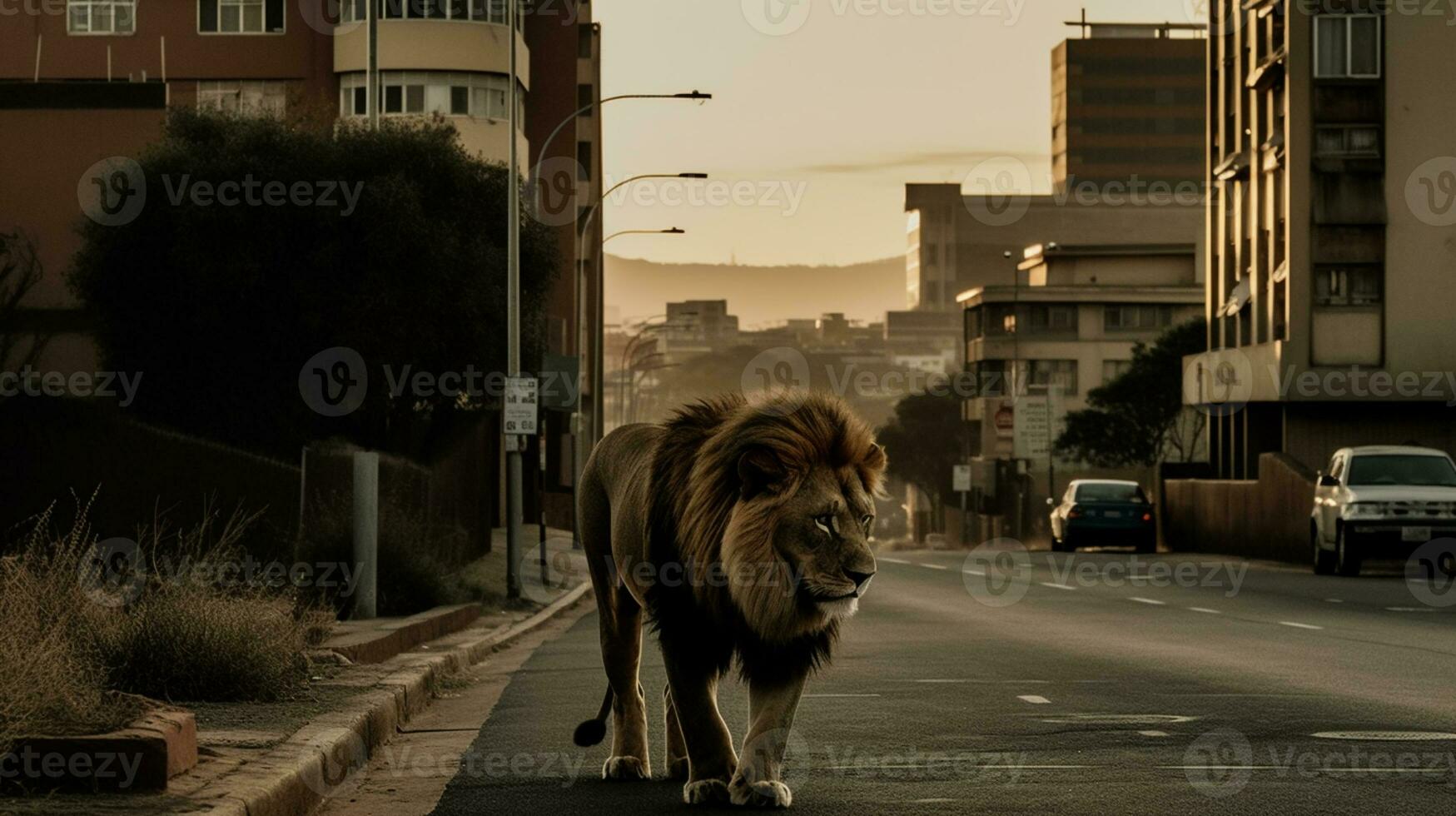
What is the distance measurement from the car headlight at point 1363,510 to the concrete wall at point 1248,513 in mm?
10113

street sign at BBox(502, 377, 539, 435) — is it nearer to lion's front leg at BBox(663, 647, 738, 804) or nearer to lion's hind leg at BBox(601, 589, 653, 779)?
lion's hind leg at BBox(601, 589, 653, 779)

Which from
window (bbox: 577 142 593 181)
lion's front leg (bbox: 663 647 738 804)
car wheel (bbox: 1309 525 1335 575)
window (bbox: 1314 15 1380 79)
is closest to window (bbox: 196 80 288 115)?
window (bbox: 577 142 593 181)

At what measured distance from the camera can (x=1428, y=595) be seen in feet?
86.9

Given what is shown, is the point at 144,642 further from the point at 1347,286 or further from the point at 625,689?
the point at 1347,286

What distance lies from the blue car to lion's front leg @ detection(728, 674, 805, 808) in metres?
42.0

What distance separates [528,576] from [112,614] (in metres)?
21.1

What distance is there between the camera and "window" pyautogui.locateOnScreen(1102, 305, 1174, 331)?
367ft

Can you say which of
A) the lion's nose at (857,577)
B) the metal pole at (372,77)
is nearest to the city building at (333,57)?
the metal pole at (372,77)

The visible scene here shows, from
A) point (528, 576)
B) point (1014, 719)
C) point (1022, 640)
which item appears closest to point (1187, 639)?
point (1022, 640)

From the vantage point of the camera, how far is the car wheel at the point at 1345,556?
3231 cm

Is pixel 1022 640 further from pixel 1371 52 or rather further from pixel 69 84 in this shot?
pixel 1371 52

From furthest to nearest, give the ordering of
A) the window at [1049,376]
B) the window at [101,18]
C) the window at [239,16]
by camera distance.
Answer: the window at [1049,376] < the window at [101,18] < the window at [239,16]

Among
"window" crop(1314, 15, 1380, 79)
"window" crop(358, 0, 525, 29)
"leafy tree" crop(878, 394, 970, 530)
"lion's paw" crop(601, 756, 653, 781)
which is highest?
"window" crop(358, 0, 525, 29)

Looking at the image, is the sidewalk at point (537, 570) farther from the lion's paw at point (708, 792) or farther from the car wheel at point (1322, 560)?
the lion's paw at point (708, 792)
